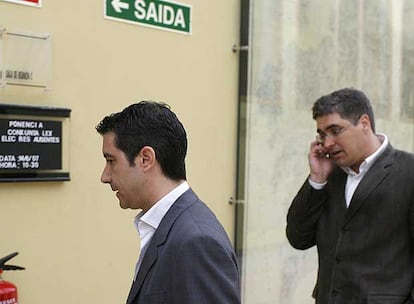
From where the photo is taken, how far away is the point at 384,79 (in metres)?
6.20

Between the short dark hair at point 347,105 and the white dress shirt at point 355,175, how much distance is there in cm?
14

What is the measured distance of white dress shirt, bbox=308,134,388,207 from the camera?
2.85 m

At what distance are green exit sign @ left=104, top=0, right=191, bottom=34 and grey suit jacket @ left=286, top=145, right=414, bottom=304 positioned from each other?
1.86 m

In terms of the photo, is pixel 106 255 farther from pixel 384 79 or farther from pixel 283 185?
pixel 384 79

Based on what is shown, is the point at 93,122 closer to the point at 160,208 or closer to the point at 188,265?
the point at 160,208

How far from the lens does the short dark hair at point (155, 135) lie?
1.90 m

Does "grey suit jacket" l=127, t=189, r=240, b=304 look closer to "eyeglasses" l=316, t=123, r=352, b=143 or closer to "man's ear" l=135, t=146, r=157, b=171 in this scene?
"man's ear" l=135, t=146, r=157, b=171

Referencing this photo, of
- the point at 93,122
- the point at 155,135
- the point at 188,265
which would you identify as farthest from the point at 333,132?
the point at 93,122

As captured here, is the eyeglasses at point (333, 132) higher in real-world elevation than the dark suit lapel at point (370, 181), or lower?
higher

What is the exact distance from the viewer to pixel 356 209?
2.82m

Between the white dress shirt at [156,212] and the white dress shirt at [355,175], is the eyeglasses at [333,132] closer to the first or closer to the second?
the white dress shirt at [355,175]

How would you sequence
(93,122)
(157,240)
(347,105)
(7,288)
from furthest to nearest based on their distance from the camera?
(93,122) → (7,288) → (347,105) → (157,240)

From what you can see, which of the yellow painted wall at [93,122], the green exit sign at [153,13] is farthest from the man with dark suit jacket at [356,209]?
the green exit sign at [153,13]

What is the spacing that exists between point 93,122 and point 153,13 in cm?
88
